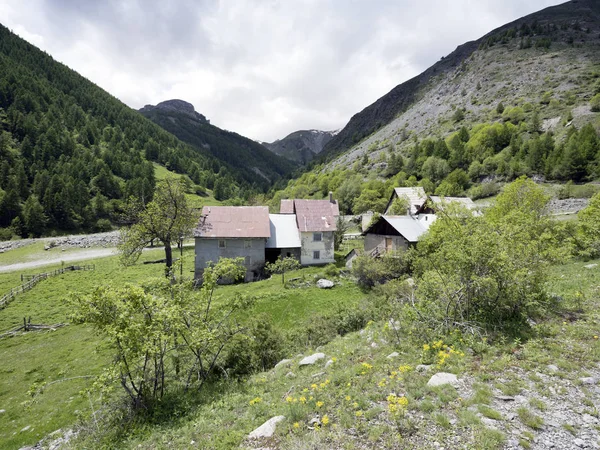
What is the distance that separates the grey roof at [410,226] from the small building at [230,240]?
15.7 m

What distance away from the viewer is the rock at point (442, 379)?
7.36 m

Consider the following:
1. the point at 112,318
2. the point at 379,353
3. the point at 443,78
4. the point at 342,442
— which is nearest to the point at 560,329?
the point at 379,353

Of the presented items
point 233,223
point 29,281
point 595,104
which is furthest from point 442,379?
point 595,104

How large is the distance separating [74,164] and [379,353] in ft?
451

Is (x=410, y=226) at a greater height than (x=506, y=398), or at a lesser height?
greater

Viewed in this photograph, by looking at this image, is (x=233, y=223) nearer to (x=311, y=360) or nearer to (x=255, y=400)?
(x=311, y=360)

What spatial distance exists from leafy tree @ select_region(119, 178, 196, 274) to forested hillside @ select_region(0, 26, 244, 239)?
346 inches

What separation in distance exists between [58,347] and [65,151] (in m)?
135

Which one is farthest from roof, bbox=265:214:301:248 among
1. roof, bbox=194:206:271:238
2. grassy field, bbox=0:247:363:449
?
grassy field, bbox=0:247:363:449

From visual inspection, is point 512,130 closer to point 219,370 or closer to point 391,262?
point 391,262

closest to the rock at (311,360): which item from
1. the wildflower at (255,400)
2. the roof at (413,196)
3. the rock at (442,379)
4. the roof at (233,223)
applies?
the wildflower at (255,400)

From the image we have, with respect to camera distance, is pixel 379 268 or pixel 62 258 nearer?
pixel 379 268

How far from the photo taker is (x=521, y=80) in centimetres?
10231

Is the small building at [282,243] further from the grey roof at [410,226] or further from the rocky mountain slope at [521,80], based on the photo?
the rocky mountain slope at [521,80]
